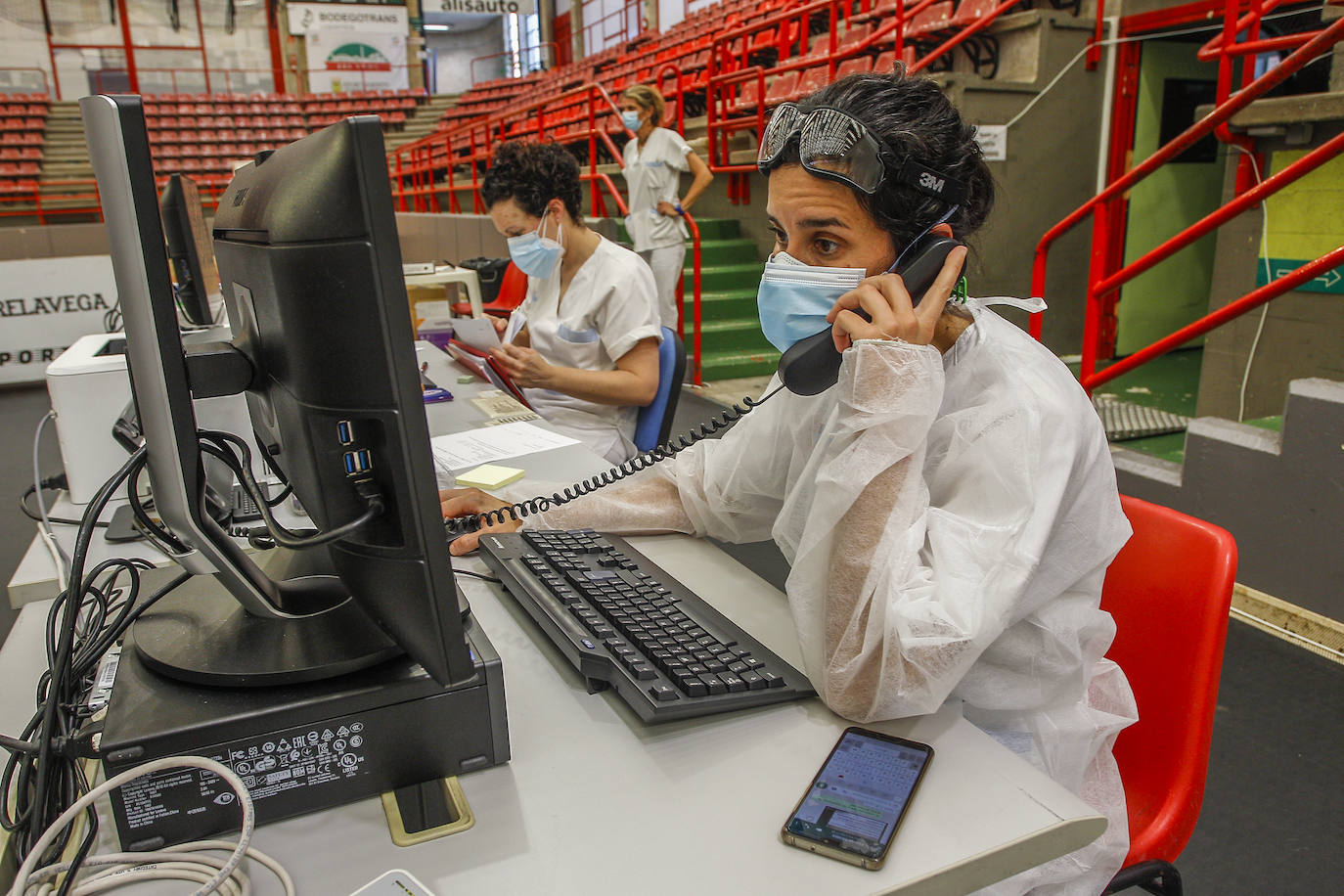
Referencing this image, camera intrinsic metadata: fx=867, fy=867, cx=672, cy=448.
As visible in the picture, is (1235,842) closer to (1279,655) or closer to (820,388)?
(1279,655)

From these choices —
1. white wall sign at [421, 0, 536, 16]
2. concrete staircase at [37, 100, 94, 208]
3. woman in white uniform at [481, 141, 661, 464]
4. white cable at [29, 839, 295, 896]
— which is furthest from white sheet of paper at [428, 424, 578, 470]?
white wall sign at [421, 0, 536, 16]

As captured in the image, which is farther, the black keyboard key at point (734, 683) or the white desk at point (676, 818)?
the black keyboard key at point (734, 683)

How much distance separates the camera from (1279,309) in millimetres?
3178

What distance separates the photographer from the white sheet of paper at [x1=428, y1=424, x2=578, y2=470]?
1.63 m

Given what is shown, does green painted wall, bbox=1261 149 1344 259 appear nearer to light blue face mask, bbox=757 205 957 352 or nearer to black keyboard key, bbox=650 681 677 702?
light blue face mask, bbox=757 205 957 352

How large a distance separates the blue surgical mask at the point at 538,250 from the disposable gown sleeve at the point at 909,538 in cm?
160

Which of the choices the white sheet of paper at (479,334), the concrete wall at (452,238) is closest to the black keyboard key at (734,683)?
the white sheet of paper at (479,334)

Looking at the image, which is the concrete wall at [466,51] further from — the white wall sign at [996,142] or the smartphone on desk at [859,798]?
the smartphone on desk at [859,798]

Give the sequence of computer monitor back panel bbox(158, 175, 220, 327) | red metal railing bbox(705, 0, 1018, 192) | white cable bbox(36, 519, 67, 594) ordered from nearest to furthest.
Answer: white cable bbox(36, 519, 67, 594) < computer monitor back panel bbox(158, 175, 220, 327) < red metal railing bbox(705, 0, 1018, 192)

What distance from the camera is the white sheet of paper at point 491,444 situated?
1.63 m

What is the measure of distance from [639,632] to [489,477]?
2.28ft

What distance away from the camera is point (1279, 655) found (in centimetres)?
215

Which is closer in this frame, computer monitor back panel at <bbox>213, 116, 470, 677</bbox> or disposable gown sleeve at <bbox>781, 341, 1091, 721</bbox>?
computer monitor back panel at <bbox>213, 116, 470, 677</bbox>

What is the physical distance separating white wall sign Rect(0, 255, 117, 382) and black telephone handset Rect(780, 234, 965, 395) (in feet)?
19.6
